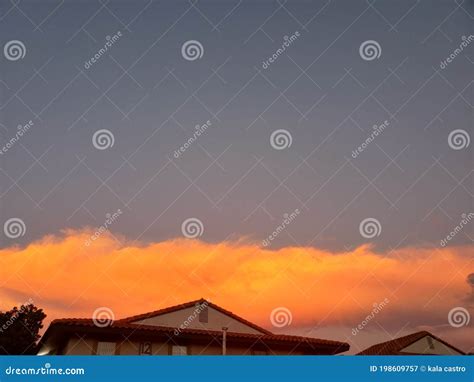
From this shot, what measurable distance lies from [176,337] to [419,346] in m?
14.6

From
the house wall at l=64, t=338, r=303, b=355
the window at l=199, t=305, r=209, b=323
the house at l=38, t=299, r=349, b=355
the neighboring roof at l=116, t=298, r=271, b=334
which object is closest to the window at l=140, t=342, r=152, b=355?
the house at l=38, t=299, r=349, b=355

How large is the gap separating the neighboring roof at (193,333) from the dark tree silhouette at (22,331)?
40.2ft

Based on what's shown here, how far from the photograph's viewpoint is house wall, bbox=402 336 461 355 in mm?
25672

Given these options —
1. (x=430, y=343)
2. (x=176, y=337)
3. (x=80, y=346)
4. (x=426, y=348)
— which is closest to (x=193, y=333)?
(x=176, y=337)

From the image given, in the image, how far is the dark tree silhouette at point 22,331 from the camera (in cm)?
3070

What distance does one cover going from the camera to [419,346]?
85.4ft

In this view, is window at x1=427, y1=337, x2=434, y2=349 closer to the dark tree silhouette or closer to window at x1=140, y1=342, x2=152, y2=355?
window at x1=140, y1=342, x2=152, y2=355

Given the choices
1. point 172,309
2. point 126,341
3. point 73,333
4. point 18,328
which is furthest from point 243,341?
point 18,328

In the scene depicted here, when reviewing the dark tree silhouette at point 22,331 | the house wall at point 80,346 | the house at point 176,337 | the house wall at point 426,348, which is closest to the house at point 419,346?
the house wall at point 426,348

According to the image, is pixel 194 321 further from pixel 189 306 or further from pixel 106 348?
pixel 106 348

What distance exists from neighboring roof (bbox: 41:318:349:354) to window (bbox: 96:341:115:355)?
1.49ft

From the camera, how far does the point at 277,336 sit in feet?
64.4
